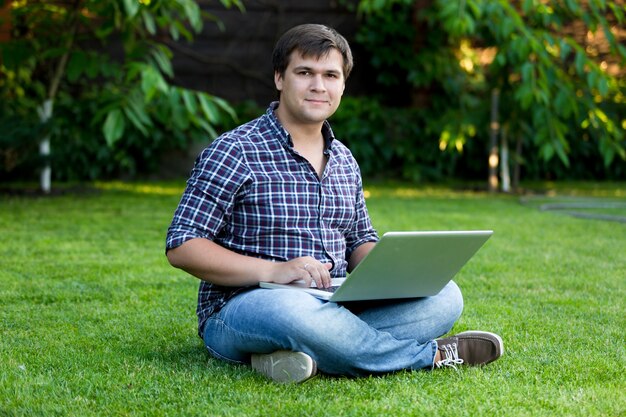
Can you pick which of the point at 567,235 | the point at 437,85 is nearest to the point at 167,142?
the point at 437,85

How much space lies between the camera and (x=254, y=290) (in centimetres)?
272

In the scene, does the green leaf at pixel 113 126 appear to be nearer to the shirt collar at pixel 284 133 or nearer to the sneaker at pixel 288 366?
the shirt collar at pixel 284 133

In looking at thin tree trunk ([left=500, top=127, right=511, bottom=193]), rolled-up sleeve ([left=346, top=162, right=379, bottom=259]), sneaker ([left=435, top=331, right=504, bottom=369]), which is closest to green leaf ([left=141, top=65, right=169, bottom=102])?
rolled-up sleeve ([left=346, top=162, right=379, bottom=259])

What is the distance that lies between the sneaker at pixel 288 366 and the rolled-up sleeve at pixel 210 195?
0.39 metres

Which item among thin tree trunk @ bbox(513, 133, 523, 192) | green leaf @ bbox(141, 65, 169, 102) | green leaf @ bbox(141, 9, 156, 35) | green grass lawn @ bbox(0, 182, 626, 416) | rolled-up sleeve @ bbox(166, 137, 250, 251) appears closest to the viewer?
green grass lawn @ bbox(0, 182, 626, 416)

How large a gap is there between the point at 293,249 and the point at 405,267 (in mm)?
367

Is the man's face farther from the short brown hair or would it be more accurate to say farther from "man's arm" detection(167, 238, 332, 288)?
"man's arm" detection(167, 238, 332, 288)

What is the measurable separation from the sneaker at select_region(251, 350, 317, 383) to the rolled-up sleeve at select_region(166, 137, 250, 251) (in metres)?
0.39

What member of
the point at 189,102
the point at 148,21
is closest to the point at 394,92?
the point at 148,21

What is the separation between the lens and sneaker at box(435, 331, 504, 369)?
9.27 feet

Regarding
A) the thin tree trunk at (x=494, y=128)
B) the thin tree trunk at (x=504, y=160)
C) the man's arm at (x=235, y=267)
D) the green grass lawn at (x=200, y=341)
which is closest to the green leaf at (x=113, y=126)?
the green grass lawn at (x=200, y=341)

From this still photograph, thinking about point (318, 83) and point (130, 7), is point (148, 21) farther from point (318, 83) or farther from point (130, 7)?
point (318, 83)

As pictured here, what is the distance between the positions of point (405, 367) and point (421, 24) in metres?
7.49

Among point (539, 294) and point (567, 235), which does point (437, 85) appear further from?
point (539, 294)
